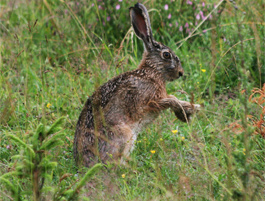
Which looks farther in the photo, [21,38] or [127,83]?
[21,38]

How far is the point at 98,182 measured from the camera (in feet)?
13.1

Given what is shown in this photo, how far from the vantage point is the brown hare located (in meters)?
4.34

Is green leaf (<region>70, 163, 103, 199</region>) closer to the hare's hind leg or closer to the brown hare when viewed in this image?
the brown hare

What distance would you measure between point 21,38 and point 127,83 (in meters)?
2.83

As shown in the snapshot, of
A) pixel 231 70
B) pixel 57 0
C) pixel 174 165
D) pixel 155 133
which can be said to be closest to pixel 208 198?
pixel 174 165

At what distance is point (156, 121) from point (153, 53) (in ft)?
2.64

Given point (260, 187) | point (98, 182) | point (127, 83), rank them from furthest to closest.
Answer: point (127, 83)
point (98, 182)
point (260, 187)

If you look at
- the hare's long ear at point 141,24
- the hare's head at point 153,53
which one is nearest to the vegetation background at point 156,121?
the hare's head at point 153,53

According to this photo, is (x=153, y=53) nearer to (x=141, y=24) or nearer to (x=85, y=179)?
(x=141, y=24)

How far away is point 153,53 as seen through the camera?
514 cm

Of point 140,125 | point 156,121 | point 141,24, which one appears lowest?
point 156,121

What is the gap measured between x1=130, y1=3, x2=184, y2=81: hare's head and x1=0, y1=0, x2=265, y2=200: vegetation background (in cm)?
29

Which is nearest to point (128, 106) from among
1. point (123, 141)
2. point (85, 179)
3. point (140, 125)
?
point (140, 125)

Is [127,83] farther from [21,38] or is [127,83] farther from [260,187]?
[21,38]
